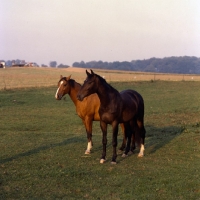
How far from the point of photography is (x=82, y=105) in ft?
33.8

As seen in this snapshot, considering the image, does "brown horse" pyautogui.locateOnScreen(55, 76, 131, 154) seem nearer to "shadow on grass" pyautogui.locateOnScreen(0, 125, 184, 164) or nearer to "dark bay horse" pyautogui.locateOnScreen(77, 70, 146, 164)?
"shadow on grass" pyautogui.locateOnScreen(0, 125, 184, 164)

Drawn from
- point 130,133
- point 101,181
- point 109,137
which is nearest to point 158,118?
point 109,137

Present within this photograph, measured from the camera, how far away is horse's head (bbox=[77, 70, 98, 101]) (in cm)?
858

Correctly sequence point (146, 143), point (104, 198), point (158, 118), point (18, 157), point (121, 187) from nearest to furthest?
point (104, 198) < point (121, 187) < point (18, 157) < point (146, 143) < point (158, 118)

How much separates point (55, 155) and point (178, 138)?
14.6ft

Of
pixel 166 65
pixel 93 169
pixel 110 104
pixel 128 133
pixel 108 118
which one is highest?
pixel 110 104

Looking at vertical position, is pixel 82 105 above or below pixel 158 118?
above

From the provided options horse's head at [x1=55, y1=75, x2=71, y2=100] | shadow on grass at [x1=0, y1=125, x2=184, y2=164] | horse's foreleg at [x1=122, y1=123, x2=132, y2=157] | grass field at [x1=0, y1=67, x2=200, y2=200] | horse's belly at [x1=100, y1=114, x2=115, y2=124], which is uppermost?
horse's head at [x1=55, y1=75, x2=71, y2=100]

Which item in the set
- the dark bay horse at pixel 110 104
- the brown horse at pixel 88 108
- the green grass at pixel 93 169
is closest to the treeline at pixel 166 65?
the green grass at pixel 93 169

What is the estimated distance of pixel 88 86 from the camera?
8602mm

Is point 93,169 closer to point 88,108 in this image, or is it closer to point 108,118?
point 108,118

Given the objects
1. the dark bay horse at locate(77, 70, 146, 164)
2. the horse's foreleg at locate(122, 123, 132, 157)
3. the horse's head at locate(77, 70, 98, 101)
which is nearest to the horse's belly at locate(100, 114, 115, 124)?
the dark bay horse at locate(77, 70, 146, 164)

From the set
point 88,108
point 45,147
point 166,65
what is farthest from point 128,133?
point 166,65

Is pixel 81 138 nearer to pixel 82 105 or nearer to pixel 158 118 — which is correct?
pixel 82 105
